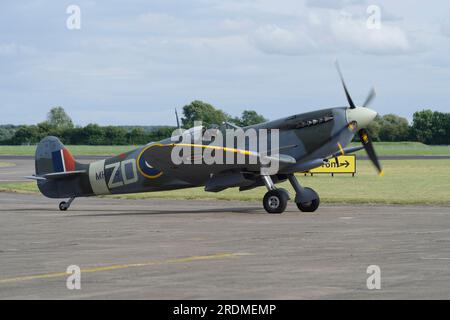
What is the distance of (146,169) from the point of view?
89.3ft

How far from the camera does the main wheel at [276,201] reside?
25281 mm

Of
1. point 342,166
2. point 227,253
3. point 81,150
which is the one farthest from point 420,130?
point 227,253

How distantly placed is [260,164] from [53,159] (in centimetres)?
758

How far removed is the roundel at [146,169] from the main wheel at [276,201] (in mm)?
3536

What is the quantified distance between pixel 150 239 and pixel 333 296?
8.40 metres

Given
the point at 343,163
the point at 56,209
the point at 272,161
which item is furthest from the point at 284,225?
the point at 343,163

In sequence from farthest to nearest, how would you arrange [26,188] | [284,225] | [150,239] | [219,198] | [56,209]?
[26,188] → [219,198] → [56,209] → [284,225] → [150,239]

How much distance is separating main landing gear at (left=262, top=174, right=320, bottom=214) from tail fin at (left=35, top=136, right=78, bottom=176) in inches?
277

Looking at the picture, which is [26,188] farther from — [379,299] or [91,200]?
[379,299]

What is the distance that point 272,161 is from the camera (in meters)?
25.7

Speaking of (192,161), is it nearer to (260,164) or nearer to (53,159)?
(260,164)

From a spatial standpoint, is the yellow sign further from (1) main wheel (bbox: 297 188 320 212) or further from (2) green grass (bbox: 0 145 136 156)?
(2) green grass (bbox: 0 145 136 156)

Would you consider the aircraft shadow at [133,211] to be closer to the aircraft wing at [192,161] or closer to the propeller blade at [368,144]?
the aircraft wing at [192,161]

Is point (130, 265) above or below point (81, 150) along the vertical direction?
below
